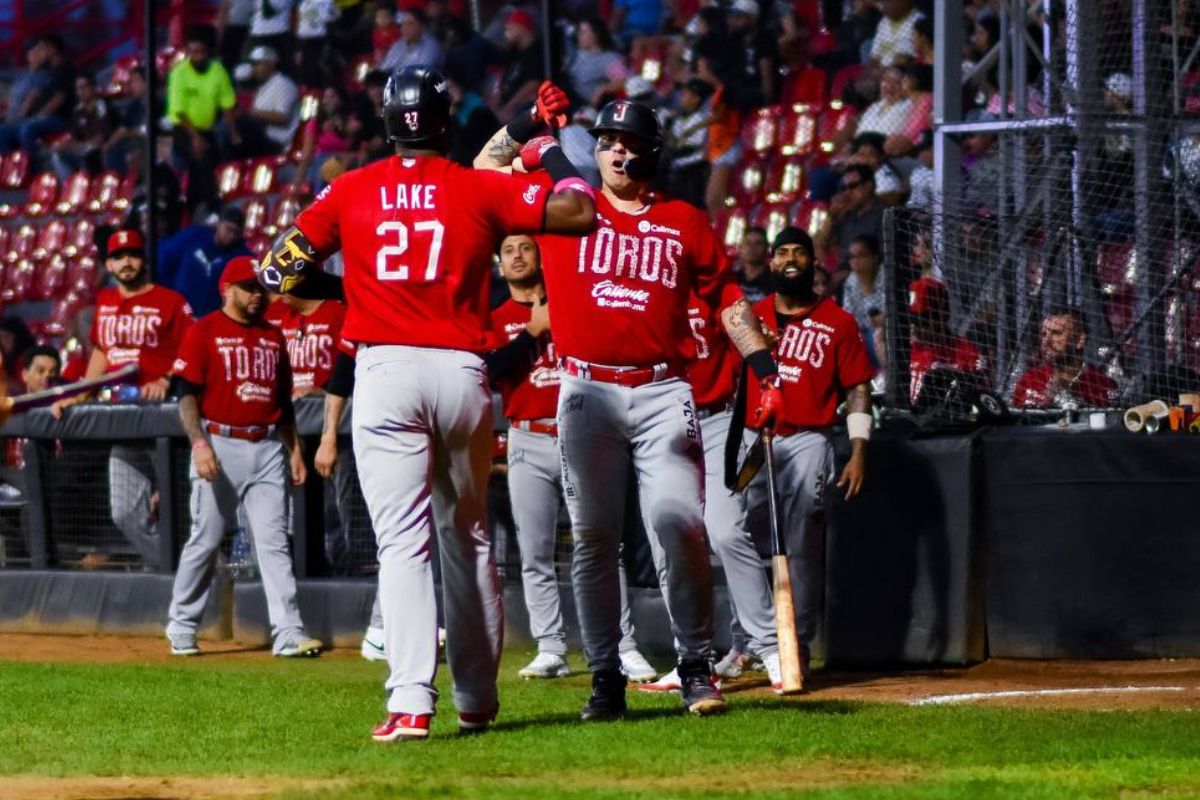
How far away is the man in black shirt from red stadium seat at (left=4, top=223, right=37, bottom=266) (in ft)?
2.59

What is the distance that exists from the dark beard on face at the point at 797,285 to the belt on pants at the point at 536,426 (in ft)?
4.01

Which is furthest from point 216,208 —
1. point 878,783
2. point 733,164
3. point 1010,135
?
point 878,783

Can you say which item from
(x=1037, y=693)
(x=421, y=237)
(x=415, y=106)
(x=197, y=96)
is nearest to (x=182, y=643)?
(x=1037, y=693)

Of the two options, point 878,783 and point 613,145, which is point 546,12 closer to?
point 613,145

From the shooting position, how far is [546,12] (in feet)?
39.4

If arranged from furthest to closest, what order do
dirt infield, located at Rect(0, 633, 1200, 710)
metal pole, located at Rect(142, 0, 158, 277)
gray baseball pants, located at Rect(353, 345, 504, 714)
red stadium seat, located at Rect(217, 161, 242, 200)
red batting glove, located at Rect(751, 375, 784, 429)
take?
1. red stadium seat, located at Rect(217, 161, 242, 200)
2. metal pole, located at Rect(142, 0, 158, 277)
3. dirt infield, located at Rect(0, 633, 1200, 710)
4. red batting glove, located at Rect(751, 375, 784, 429)
5. gray baseball pants, located at Rect(353, 345, 504, 714)

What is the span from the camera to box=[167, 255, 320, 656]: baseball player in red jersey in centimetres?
1041

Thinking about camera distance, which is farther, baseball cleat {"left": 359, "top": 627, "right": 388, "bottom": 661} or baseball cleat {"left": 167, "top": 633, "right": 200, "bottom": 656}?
baseball cleat {"left": 167, "top": 633, "right": 200, "bottom": 656}

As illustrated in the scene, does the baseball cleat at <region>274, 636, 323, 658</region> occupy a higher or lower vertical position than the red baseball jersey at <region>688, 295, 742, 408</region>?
lower

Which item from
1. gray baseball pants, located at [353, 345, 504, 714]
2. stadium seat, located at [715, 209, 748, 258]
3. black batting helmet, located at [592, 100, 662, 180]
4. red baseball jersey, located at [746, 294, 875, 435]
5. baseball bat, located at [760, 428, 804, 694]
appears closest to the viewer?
gray baseball pants, located at [353, 345, 504, 714]

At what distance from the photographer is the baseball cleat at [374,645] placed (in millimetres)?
9820

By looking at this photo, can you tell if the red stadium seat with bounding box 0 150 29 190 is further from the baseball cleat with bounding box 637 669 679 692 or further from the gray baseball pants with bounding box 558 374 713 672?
the gray baseball pants with bounding box 558 374 713 672

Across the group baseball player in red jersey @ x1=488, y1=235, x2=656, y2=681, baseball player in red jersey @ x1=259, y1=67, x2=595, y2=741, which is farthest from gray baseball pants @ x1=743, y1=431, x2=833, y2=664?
baseball player in red jersey @ x1=259, y1=67, x2=595, y2=741

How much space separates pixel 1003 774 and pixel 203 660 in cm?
572
